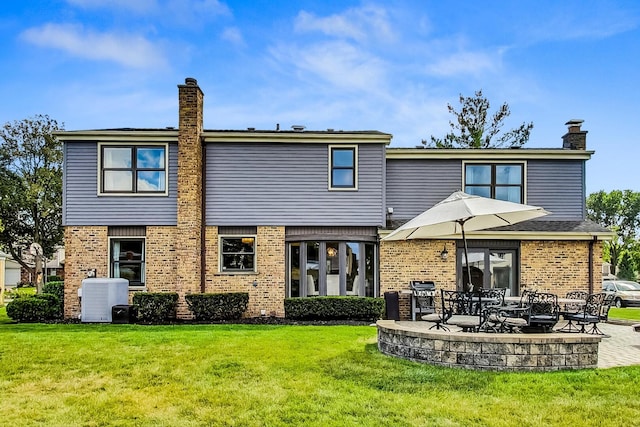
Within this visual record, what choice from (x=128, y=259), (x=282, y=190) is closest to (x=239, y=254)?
(x=282, y=190)

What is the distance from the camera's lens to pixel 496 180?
16859 millimetres

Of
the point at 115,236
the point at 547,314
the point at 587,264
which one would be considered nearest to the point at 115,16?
the point at 115,236

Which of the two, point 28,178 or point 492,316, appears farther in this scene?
point 28,178

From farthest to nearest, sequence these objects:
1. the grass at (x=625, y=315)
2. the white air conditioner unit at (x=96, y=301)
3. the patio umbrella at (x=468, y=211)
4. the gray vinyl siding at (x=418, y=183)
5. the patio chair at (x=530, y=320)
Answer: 1. the grass at (x=625, y=315)
2. the gray vinyl siding at (x=418, y=183)
3. the white air conditioner unit at (x=96, y=301)
4. the patio chair at (x=530, y=320)
5. the patio umbrella at (x=468, y=211)

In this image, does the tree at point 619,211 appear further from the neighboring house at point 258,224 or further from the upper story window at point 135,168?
the upper story window at point 135,168

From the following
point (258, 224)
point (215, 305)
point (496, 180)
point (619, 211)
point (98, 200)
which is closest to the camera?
point (215, 305)

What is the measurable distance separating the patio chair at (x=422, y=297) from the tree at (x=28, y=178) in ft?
83.0

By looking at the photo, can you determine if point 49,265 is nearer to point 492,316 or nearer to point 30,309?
point 30,309

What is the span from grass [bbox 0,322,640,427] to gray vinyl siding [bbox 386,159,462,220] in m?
7.44

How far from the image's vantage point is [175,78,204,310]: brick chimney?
50.9 ft

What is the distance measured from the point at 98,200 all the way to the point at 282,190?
18.7 ft

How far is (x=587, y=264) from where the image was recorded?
16.0m

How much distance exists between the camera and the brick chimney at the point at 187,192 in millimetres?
15500

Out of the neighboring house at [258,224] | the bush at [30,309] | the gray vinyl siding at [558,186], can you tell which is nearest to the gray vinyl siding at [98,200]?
the neighboring house at [258,224]
